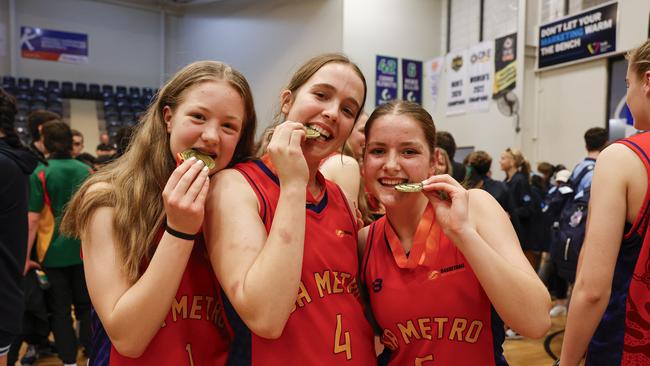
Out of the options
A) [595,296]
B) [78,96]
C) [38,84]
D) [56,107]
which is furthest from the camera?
[78,96]

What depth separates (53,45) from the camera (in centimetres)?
1414

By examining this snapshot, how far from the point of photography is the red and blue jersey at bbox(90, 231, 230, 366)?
51.6 inches

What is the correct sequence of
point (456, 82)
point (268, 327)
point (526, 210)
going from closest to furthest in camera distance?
point (268, 327)
point (526, 210)
point (456, 82)

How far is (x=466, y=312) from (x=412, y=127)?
22.8 inches

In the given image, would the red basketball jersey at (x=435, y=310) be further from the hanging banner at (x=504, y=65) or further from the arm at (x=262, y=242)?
the hanging banner at (x=504, y=65)

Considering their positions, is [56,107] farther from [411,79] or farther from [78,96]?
[411,79]

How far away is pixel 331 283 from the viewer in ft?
4.47

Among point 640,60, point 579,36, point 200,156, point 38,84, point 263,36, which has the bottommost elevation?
point 200,156

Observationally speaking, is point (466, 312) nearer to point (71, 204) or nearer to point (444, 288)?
point (444, 288)

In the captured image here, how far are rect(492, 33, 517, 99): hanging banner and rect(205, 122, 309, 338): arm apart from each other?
350 inches

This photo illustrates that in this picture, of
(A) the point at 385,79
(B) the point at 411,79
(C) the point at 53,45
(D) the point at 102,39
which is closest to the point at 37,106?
(C) the point at 53,45

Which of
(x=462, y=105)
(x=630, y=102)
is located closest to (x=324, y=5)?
(x=462, y=105)

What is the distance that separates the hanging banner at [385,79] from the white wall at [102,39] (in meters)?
8.45

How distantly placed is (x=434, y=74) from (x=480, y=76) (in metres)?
1.38
